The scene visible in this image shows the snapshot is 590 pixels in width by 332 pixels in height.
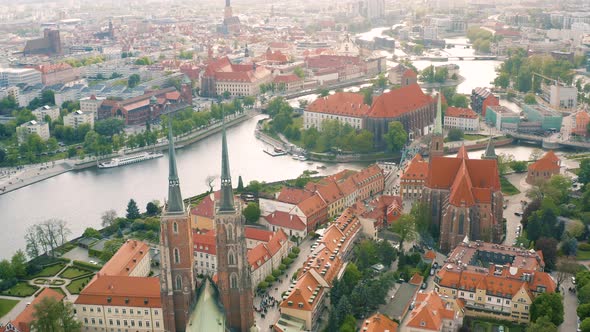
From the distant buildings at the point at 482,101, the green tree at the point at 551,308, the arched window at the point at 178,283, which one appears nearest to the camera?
the arched window at the point at 178,283

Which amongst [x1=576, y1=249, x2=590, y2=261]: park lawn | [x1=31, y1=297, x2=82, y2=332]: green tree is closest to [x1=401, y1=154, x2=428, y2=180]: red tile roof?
[x1=576, y1=249, x2=590, y2=261]: park lawn

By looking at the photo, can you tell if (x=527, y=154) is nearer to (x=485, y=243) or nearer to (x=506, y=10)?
(x=485, y=243)

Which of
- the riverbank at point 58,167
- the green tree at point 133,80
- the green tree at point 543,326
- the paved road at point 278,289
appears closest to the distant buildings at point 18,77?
the green tree at point 133,80

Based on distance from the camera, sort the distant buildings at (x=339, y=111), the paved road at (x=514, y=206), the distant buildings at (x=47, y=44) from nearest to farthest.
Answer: the paved road at (x=514, y=206) < the distant buildings at (x=339, y=111) < the distant buildings at (x=47, y=44)

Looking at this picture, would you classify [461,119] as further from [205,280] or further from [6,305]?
[6,305]

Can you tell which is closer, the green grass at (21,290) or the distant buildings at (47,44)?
the green grass at (21,290)

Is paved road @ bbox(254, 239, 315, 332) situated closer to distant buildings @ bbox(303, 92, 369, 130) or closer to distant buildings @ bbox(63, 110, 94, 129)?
distant buildings @ bbox(303, 92, 369, 130)

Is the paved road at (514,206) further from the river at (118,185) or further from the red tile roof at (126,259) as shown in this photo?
the red tile roof at (126,259)

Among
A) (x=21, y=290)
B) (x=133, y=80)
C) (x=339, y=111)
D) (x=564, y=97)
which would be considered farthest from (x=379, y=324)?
(x=133, y=80)

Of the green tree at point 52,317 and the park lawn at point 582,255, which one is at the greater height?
the green tree at point 52,317
